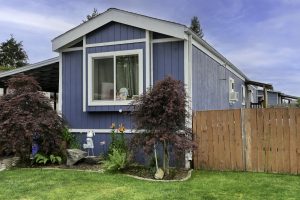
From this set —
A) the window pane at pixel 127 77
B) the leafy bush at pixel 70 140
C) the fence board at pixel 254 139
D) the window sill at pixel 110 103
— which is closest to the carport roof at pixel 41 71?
the window sill at pixel 110 103

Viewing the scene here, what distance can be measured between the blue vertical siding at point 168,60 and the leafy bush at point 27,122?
2.88 m

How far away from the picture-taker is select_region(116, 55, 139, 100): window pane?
9766 mm

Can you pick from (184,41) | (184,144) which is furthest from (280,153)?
(184,41)

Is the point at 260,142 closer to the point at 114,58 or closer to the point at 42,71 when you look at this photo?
the point at 114,58

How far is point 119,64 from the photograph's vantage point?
9.95 meters

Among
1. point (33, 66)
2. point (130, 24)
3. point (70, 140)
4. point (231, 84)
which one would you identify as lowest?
point (70, 140)

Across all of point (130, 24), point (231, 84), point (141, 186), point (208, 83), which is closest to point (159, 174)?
point (141, 186)

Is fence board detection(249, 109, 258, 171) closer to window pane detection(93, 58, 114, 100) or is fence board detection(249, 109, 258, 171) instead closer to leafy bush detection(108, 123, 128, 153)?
leafy bush detection(108, 123, 128, 153)

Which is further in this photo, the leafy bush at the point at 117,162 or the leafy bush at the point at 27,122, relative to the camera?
the leafy bush at the point at 27,122

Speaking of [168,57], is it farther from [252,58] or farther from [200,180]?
[252,58]

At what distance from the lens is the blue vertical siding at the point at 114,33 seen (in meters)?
9.71

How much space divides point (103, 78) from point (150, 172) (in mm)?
3176

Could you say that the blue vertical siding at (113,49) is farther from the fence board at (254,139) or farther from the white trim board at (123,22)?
the fence board at (254,139)

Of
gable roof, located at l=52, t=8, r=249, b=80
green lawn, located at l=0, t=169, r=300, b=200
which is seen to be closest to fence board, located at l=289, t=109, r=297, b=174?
green lawn, located at l=0, t=169, r=300, b=200
